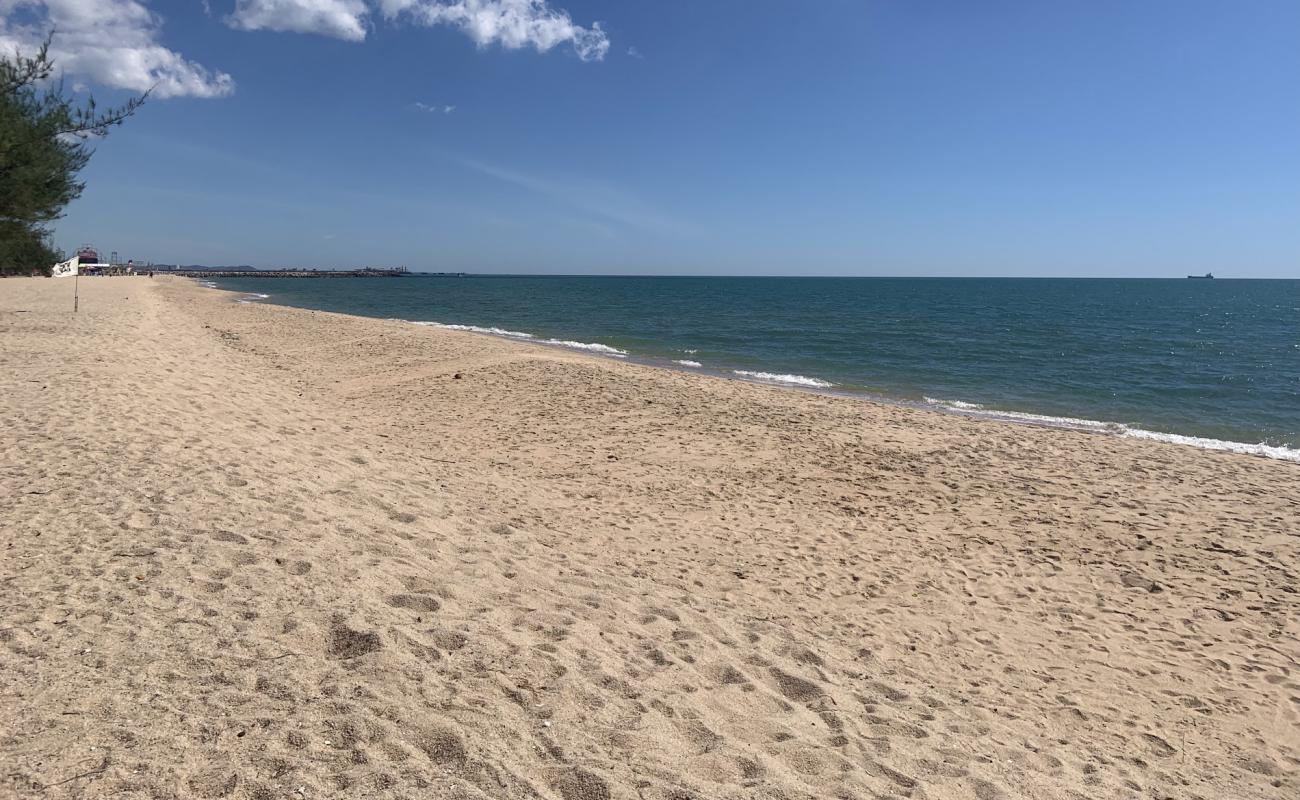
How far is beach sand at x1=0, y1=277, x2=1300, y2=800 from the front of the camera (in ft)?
10.7

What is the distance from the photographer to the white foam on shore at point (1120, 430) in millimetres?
13415

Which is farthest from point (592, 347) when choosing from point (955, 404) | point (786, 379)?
point (955, 404)

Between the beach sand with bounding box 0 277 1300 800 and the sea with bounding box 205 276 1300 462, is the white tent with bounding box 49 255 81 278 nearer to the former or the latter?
the beach sand with bounding box 0 277 1300 800

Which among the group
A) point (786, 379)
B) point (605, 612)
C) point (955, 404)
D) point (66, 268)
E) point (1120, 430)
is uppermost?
point (66, 268)

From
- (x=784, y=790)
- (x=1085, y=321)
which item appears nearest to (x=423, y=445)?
(x=784, y=790)

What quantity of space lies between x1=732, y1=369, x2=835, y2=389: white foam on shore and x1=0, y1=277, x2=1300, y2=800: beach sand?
8.87 m

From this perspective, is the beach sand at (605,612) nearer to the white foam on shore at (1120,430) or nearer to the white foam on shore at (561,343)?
the white foam on shore at (1120,430)

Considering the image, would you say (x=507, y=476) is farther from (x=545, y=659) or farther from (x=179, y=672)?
(x=179, y=672)

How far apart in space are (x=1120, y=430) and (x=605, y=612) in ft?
47.8

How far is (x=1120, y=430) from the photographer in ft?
49.8

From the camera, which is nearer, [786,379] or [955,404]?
[955,404]

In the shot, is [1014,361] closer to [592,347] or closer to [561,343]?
[592,347]

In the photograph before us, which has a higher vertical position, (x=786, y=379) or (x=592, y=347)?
(x=592, y=347)

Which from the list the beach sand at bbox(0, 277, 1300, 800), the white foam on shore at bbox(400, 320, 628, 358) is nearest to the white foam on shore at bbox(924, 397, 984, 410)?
the beach sand at bbox(0, 277, 1300, 800)
